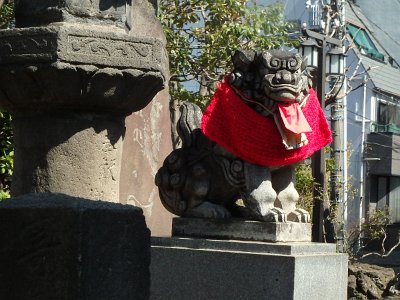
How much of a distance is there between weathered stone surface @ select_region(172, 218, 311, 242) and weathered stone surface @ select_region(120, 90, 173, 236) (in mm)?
963

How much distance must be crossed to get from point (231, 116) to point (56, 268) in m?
3.18

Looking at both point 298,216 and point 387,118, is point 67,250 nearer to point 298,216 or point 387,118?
point 298,216

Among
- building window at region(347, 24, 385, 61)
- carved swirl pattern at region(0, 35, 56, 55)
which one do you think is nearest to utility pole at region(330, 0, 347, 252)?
carved swirl pattern at region(0, 35, 56, 55)

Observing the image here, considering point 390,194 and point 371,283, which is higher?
point 390,194

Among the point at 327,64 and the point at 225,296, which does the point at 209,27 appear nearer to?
the point at 327,64

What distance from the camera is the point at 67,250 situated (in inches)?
127

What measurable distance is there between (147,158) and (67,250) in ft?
14.3

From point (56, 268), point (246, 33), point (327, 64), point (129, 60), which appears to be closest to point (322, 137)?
point (129, 60)

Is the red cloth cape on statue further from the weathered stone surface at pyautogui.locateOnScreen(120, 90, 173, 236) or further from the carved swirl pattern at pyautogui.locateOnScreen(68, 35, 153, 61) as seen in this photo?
the weathered stone surface at pyautogui.locateOnScreen(120, 90, 173, 236)

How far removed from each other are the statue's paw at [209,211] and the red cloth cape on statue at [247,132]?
377 mm

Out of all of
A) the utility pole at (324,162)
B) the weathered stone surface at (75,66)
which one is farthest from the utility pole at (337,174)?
the weathered stone surface at (75,66)

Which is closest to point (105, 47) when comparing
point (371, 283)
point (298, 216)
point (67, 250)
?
point (298, 216)

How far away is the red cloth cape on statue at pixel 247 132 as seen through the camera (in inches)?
244

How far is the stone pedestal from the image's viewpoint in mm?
5809
